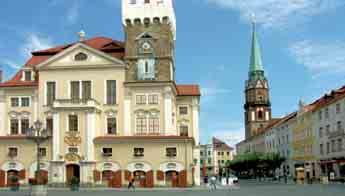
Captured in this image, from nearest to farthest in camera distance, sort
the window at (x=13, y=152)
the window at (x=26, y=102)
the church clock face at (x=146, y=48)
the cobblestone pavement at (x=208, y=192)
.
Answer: the cobblestone pavement at (x=208, y=192), the window at (x=13, y=152), the church clock face at (x=146, y=48), the window at (x=26, y=102)

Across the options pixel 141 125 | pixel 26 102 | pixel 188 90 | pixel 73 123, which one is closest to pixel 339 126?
pixel 188 90

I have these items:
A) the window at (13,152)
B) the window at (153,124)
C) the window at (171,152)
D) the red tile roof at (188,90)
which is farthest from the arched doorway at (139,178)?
the red tile roof at (188,90)

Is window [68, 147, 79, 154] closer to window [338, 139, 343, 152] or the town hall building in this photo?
the town hall building

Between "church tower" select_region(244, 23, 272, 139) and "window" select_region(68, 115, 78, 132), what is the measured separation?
110229 millimetres

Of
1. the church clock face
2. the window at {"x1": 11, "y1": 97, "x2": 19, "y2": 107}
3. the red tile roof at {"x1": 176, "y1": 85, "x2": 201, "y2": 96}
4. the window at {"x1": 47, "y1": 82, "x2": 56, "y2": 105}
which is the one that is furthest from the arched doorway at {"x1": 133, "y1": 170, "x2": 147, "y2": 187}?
the window at {"x1": 11, "y1": 97, "x2": 19, "y2": 107}

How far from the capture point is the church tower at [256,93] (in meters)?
167

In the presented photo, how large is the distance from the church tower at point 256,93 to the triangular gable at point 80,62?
10684 cm

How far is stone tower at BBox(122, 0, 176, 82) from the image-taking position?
65062 millimetres

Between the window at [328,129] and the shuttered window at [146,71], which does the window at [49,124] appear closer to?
the shuttered window at [146,71]

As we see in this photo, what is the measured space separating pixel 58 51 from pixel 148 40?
12.3m

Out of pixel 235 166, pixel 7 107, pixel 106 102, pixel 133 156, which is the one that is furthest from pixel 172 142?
pixel 235 166

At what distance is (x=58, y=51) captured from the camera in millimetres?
69688

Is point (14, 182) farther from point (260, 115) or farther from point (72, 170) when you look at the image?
point (260, 115)

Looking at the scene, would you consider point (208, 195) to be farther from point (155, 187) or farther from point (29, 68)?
point (29, 68)
